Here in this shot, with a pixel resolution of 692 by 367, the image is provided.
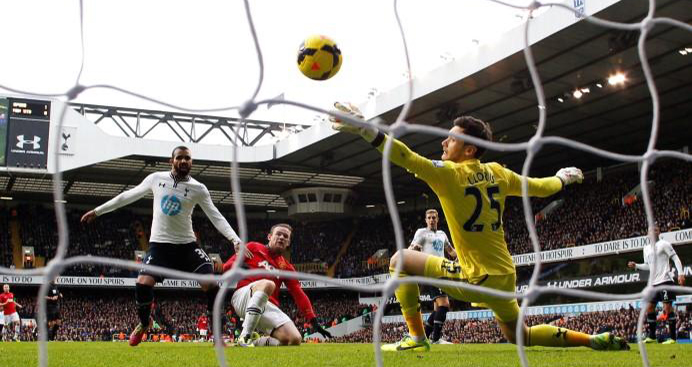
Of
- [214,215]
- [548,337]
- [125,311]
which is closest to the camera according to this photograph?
[548,337]

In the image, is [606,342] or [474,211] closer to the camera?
[474,211]

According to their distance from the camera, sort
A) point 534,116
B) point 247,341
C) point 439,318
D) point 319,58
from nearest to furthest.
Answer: point 319,58, point 247,341, point 439,318, point 534,116

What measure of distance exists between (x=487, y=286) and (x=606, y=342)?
4.95 feet

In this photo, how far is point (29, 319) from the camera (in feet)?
A: 108

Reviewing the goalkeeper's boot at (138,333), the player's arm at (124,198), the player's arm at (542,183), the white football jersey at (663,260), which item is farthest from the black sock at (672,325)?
the player's arm at (124,198)

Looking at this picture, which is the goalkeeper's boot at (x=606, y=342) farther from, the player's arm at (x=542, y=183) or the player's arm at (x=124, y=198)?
the player's arm at (x=124, y=198)

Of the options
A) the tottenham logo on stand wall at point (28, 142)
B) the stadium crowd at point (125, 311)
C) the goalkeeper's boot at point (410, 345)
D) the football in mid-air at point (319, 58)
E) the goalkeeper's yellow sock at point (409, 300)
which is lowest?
the stadium crowd at point (125, 311)

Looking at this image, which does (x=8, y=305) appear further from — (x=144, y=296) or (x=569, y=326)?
(x=569, y=326)

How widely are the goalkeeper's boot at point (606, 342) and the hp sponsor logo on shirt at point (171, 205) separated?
4070 mm

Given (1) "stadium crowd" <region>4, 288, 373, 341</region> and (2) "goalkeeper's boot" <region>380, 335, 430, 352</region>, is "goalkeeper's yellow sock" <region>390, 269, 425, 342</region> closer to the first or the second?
(2) "goalkeeper's boot" <region>380, 335, 430, 352</region>

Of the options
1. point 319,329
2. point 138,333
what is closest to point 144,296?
point 138,333

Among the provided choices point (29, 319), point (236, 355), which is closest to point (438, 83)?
point (236, 355)

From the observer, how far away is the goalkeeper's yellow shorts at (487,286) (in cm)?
498

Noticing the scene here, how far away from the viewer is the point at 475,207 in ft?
16.0
